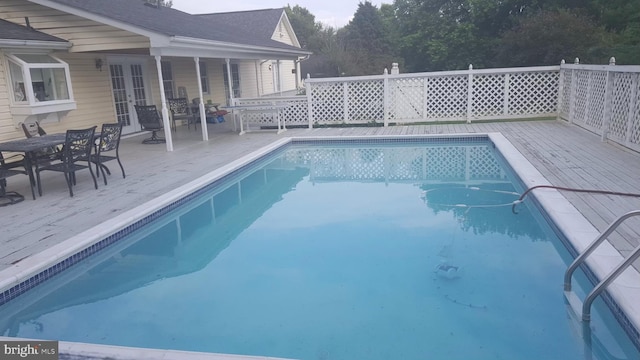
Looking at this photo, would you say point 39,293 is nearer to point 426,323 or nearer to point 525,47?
point 426,323

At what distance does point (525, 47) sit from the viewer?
15.4m

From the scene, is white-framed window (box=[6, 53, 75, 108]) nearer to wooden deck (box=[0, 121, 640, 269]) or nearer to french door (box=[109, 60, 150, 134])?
wooden deck (box=[0, 121, 640, 269])

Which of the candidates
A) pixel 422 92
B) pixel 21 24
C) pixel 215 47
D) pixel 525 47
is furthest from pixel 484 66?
pixel 21 24

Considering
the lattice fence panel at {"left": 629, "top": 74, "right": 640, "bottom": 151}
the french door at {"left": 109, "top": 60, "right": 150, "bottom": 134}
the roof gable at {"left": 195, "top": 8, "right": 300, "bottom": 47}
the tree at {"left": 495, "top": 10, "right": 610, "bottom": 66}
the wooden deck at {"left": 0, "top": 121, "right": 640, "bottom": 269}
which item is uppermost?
the roof gable at {"left": 195, "top": 8, "right": 300, "bottom": 47}

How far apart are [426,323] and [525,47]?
1469 cm

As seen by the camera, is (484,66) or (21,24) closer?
(21,24)

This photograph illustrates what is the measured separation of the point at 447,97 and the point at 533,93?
215cm

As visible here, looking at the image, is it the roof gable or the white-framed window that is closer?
the white-framed window

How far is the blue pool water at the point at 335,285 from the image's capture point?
311 cm

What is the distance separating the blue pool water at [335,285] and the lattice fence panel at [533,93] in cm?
591

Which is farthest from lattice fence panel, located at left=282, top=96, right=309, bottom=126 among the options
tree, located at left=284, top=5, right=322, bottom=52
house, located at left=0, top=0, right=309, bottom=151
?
tree, located at left=284, top=5, right=322, bottom=52

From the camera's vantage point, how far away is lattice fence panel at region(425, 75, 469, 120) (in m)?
11.9

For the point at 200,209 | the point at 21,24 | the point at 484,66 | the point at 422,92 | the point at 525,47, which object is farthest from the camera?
the point at 484,66

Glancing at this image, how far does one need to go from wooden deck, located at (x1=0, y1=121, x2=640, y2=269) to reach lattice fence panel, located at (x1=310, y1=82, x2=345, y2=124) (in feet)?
4.79
